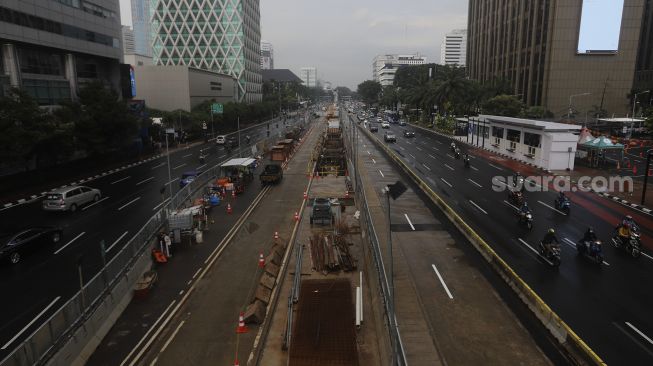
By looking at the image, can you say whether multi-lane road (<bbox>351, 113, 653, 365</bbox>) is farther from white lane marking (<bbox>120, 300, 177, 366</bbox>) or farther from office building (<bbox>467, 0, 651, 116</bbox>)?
office building (<bbox>467, 0, 651, 116</bbox>)

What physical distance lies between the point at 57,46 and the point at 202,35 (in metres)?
89.5

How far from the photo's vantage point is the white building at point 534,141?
44.4m

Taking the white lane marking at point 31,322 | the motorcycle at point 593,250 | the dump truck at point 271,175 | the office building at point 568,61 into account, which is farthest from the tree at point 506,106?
the white lane marking at point 31,322

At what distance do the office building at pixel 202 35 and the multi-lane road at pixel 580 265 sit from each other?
111512 millimetres

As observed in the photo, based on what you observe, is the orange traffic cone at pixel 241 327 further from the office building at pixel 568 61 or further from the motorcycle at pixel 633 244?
the office building at pixel 568 61

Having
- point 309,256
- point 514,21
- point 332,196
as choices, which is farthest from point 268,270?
point 514,21

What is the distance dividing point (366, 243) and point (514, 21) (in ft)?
352

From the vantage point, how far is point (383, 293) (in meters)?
15.4

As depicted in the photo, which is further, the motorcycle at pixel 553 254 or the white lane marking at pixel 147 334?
the motorcycle at pixel 553 254

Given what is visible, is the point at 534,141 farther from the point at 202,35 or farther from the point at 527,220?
the point at 202,35

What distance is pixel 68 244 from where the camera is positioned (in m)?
23.9

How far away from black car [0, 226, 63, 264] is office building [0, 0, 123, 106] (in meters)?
29.8

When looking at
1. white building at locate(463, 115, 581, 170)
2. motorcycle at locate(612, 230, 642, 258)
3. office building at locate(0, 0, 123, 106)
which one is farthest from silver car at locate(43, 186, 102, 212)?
white building at locate(463, 115, 581, 170)

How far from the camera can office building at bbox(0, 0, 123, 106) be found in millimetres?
44875
